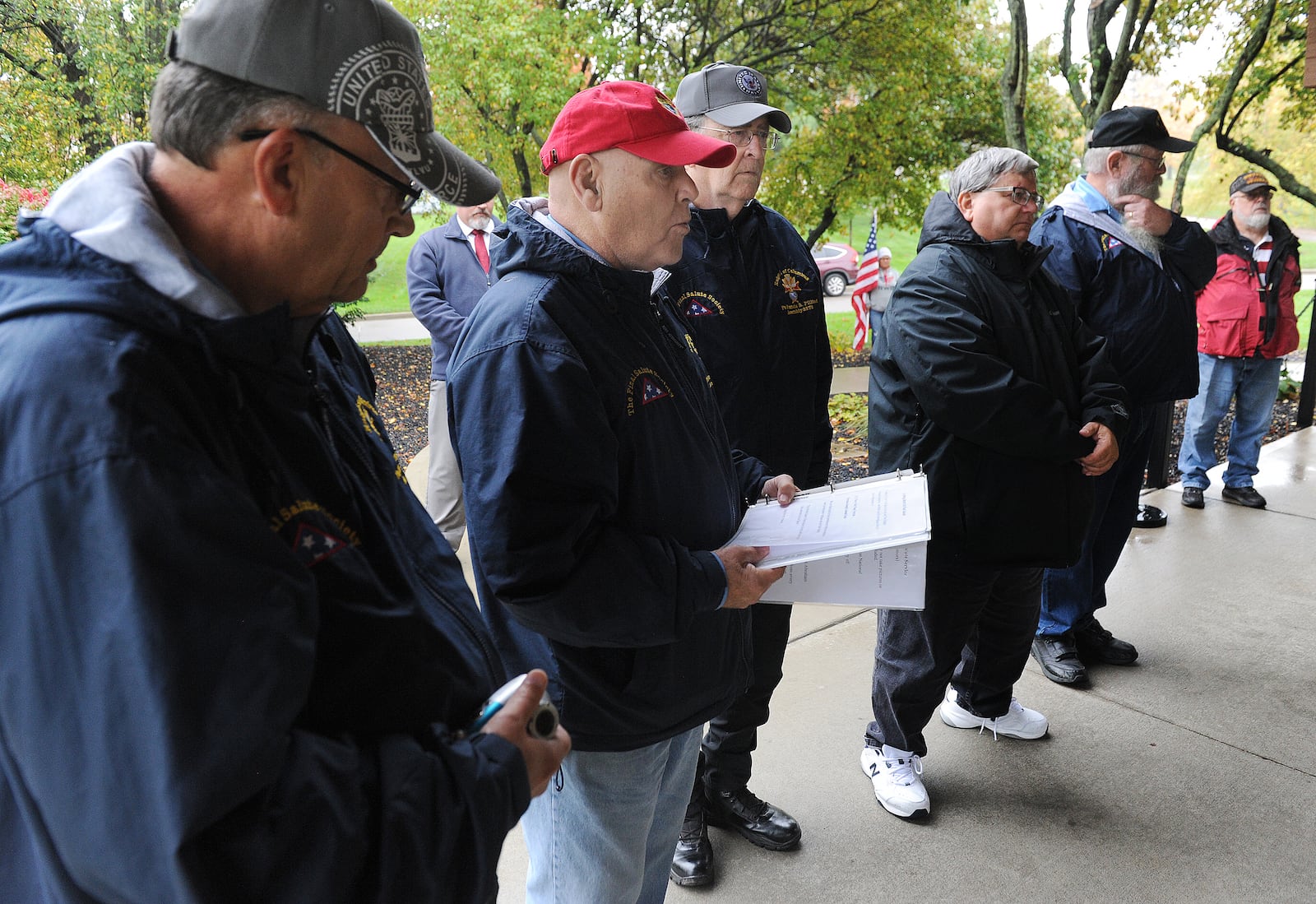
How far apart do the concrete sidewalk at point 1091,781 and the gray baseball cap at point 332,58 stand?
226 centimetres

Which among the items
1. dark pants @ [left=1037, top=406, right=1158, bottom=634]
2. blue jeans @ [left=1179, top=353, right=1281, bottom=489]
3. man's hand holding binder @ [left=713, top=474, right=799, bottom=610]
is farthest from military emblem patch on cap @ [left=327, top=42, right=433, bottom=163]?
blue jeans @ [left=1179, top=353, right=1281, bottom=489]

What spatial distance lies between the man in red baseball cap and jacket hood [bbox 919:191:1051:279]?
4.23 ft

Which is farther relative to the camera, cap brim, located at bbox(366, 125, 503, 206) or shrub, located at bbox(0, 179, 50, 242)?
shrub, located at bbox(0, 179, 50, 242)

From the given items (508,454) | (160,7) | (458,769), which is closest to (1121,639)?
(508,454)

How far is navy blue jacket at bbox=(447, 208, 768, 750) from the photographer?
1.54m

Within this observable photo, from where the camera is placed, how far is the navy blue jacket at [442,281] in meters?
4.79

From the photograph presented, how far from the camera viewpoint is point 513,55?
6.36 metres

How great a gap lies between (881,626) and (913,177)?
7186 millimetres

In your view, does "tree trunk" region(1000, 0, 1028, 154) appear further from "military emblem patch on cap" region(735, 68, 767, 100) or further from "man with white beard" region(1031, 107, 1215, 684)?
"military emblem patch on cap" region(735, 68, 767, 100)

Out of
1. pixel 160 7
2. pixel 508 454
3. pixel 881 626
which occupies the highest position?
pixel 160 7

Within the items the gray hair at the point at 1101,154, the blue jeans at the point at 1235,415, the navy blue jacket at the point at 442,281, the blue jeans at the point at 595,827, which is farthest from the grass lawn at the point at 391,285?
the blue jeans at the point at 1235,415

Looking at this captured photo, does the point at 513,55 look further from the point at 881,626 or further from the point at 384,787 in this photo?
the point at 384,787

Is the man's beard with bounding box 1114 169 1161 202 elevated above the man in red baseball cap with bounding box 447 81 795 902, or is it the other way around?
the man's beard with bounding box 1114 169 1161 202

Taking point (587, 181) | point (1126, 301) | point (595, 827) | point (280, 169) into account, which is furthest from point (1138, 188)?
point (280, 169)
